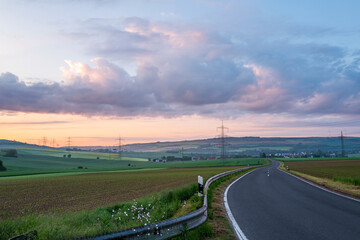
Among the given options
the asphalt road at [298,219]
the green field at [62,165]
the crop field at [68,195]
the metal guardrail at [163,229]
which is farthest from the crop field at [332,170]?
the green field at [62,165]

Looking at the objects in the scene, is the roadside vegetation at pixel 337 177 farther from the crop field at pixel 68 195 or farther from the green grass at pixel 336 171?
the crop field at pixel 68 195

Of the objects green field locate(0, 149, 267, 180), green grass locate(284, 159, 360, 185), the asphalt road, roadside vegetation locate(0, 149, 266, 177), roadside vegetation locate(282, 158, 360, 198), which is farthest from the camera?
roadside vegetation locate(0, 149, 266, 177)

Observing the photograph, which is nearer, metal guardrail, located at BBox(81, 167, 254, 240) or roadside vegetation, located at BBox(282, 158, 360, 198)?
metal guardrail, located at BBox(81, 167, 254, 240)

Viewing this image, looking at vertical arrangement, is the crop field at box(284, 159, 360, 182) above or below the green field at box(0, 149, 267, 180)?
above

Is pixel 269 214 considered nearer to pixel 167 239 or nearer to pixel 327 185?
pixel 167 239

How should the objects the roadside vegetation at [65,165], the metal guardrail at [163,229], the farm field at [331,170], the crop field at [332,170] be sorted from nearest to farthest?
the metal guardrail at [163,229], the crop field at [332,170], the farm field at [331,170], the roadside vegetation at [65,165]

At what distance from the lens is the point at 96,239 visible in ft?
16.9

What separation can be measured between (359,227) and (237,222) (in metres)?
3.53

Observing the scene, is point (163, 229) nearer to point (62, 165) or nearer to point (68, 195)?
point (68, 195)

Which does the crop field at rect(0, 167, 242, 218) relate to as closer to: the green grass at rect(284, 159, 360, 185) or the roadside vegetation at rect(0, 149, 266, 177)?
the green grass at rect(284, 159, 360, 185)

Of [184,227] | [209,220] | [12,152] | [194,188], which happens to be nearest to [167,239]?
[184,227]

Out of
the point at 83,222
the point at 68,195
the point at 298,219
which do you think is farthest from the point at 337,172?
the point at 83,222

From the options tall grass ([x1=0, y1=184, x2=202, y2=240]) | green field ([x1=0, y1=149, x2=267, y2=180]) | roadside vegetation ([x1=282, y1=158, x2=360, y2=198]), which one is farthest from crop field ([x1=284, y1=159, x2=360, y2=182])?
green field ([x1=0, y1=149, x2=267, y2=180])

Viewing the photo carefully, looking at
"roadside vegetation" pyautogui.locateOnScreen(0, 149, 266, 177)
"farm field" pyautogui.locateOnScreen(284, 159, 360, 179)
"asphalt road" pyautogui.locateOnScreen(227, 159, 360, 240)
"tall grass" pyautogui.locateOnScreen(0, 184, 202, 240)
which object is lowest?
"roadside vegetation" pyautogui.locateOnScreen(0, 149, 266, 177)
